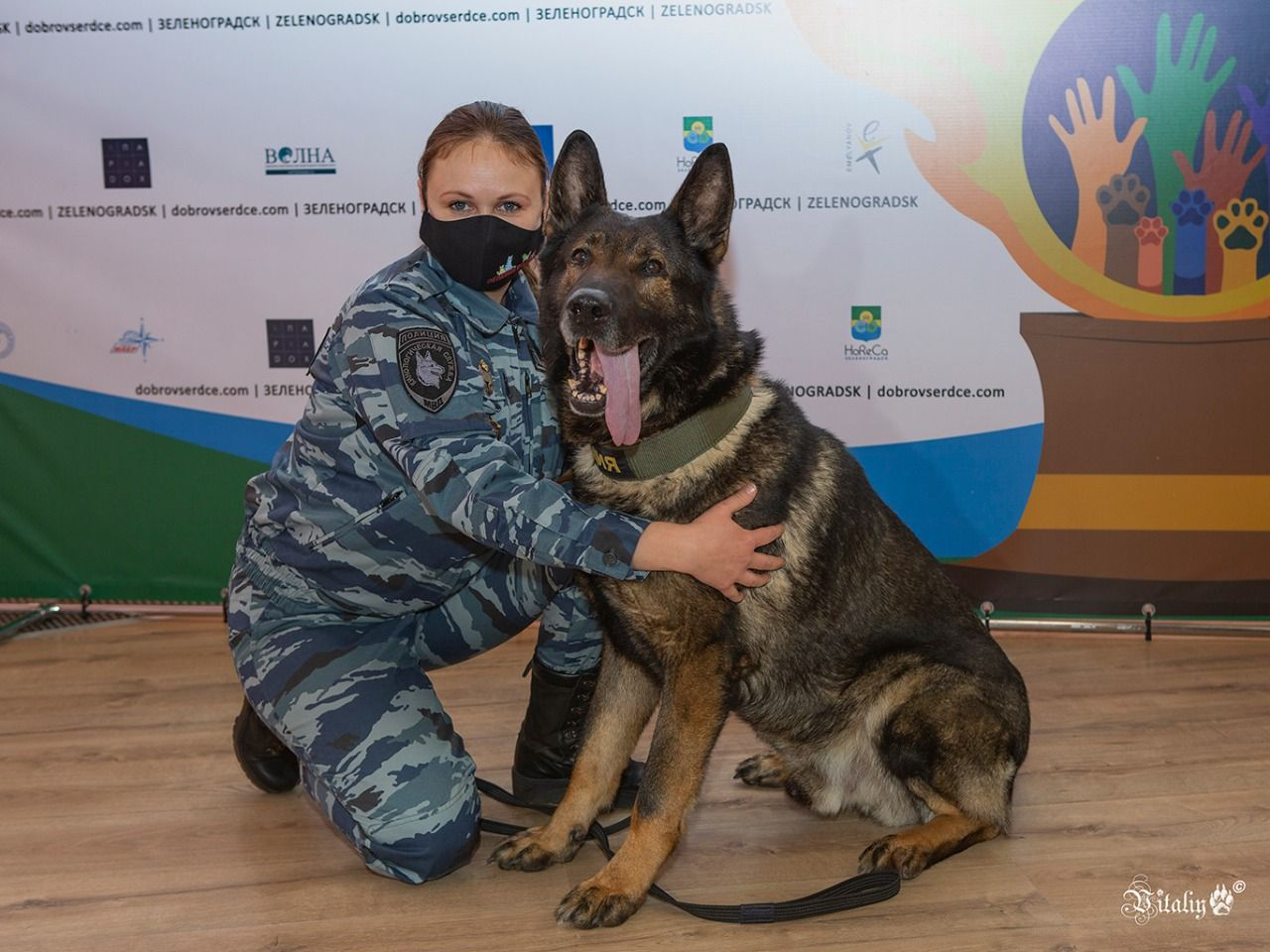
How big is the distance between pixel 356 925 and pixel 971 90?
3.34 meters

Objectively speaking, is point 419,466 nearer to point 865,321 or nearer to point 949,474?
point 865,321

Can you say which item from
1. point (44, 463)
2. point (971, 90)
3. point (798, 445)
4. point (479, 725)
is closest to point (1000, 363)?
point (971, 90)

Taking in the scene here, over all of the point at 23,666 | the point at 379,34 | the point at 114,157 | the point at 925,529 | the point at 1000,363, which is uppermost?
the point at 379,34

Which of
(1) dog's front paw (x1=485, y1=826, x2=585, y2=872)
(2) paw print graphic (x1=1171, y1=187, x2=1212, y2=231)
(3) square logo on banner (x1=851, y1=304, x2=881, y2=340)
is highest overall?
(2) paw print graphic (x1=1171, y1=187, x2=1212, y2=231)

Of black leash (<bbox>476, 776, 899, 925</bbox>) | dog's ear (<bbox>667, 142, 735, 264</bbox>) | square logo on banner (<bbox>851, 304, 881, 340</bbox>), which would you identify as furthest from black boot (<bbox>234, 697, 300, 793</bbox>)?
square logo on banner (<bbox>851, 304, 881, 340</bbox>)

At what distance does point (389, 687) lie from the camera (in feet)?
8.53

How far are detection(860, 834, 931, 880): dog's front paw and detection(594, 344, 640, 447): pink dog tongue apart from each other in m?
1.04

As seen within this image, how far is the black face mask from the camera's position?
2.46 m

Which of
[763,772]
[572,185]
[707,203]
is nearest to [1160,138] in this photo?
[707,203]

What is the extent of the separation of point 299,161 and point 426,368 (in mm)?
2208

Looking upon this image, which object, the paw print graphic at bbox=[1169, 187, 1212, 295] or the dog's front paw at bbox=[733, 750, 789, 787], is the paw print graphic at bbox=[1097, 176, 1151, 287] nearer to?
the paw print graphic at bbox=[1169, 187, 1212, 295]

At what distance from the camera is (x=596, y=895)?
2229mm

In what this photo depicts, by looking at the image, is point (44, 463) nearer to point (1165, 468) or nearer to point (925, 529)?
point (925, 529)

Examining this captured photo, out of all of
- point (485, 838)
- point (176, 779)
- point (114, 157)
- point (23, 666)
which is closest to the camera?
point (485, 838)
